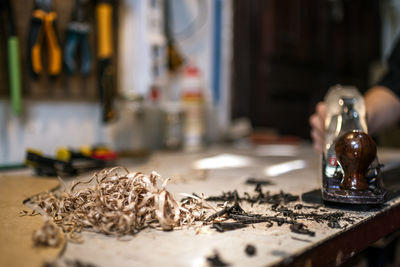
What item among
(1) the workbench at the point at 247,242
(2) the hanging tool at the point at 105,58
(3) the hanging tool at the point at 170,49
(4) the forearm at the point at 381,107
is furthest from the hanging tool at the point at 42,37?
(4) the forearm at the point at 381,107

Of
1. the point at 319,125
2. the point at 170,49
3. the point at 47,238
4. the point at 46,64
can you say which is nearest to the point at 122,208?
the point at 47,238

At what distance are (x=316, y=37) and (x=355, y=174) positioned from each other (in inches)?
89.7

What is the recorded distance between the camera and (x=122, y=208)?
0.62 m

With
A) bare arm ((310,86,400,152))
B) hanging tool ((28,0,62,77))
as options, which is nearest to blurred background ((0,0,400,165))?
hanging tool ((28,0,62,77))

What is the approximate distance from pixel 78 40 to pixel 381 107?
1.14 metres

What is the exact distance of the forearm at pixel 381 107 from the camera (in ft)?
4.52

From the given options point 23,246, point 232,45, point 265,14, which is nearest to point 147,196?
point 23,246

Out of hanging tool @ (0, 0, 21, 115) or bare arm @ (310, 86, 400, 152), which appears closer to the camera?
hanging tool @ (0, 0, 21, 115)

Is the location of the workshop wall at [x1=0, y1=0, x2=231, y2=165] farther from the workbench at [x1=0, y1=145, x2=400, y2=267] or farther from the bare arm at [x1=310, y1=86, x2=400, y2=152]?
the bare arm at [x1=310, y1=86, x2=400, y2=152]

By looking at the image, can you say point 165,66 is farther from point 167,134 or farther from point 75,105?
point 75,105

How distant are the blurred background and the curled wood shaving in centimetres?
69

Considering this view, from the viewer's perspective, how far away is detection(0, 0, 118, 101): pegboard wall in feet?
4.13

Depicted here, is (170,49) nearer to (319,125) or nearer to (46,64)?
(46,64)

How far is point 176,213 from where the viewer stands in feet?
2.09
